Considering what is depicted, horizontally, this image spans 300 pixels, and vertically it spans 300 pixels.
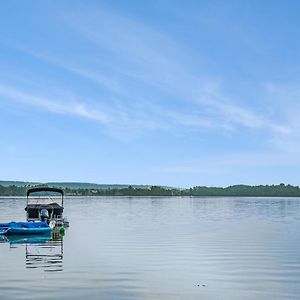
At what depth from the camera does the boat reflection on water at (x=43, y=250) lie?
1593 inches

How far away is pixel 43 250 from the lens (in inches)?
2021

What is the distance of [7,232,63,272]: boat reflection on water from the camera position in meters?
40.5

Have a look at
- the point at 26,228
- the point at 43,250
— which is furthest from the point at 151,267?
the point at 26,228

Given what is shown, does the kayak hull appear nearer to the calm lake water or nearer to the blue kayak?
the blue kayak

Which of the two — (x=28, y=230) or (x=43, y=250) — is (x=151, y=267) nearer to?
(x=43, y=250)

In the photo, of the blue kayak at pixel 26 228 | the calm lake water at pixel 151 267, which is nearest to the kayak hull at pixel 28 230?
the blue kayak at pixel 26 228

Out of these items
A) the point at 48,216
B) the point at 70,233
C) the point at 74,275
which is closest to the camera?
the point at 74,275

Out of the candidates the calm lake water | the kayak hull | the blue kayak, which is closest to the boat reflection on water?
the calm lake water

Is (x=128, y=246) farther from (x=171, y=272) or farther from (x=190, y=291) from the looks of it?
(x=190, y=291)

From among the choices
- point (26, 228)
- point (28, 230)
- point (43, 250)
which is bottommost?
point (43, 250)

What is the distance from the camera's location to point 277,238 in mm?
63062

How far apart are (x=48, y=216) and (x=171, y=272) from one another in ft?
155

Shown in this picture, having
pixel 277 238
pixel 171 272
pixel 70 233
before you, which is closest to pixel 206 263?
pixel 171 272

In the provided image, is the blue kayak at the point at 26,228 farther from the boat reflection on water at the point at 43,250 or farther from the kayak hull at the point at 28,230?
the boat reflection on water at the point at 43,250
